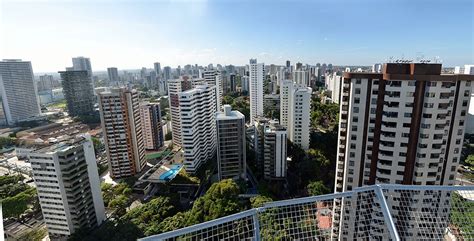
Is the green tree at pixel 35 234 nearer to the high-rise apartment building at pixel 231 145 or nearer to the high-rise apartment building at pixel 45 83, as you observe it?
the high-rise apartment building at pixel 231 145

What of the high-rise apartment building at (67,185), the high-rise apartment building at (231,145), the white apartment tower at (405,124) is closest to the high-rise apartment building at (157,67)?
the high-rise apartment building at (231,145)

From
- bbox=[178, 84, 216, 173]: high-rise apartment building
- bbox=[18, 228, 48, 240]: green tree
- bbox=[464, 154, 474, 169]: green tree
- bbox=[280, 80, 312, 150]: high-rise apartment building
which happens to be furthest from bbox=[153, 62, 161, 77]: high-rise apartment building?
bbox=[464, 154, 474, 169]: green tree

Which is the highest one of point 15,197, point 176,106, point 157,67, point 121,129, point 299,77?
point 157,67

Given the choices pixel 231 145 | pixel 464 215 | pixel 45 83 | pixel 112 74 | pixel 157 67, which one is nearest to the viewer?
pixel 464 215

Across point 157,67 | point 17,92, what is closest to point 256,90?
point 17,92

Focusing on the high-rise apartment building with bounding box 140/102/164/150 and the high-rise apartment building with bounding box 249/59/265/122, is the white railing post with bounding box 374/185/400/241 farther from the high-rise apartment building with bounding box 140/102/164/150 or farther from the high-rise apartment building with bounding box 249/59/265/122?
the high-rise apartment building with bounding box 249/59/265/122

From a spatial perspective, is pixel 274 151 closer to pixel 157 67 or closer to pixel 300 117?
pixel 300 117
